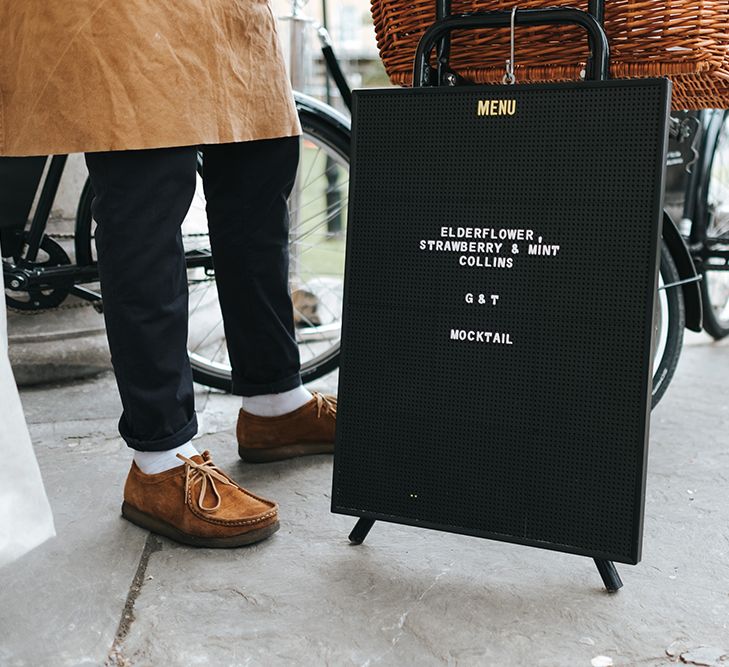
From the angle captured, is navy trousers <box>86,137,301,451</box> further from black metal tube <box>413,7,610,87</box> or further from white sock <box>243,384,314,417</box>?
black metal tube <box>413,7,610,87</box>

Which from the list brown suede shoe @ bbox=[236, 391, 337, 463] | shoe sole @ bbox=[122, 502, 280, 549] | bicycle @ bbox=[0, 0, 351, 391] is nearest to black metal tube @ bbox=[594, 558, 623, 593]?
shoe sole @ bbox=[122, 502, 280, 549]

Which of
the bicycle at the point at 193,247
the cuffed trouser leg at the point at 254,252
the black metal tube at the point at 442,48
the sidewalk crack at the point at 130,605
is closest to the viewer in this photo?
the sidewalk crack at the point at 130,605

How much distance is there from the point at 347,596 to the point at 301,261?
153 centimetres

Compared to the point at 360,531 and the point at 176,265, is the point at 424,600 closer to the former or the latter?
the point at 360,531

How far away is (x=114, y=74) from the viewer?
1.39 m

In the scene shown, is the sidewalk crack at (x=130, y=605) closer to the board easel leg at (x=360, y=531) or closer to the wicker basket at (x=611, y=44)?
the board easel leg at (x=360, y=531)

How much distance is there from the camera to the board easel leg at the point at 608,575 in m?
1.37

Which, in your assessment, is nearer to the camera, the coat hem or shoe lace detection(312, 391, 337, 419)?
the coat hem

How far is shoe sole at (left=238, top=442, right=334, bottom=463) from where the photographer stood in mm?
1872

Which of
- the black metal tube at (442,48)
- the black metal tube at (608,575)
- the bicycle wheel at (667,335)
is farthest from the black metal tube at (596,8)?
the bicycle wheel at (667,335)

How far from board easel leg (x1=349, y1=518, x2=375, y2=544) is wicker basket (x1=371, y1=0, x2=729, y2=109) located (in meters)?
0.72

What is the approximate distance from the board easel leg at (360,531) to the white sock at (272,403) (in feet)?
1.33

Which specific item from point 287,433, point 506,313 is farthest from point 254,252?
point 506,313

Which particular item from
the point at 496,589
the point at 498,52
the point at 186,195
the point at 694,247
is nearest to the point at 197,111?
the point at 186,195
